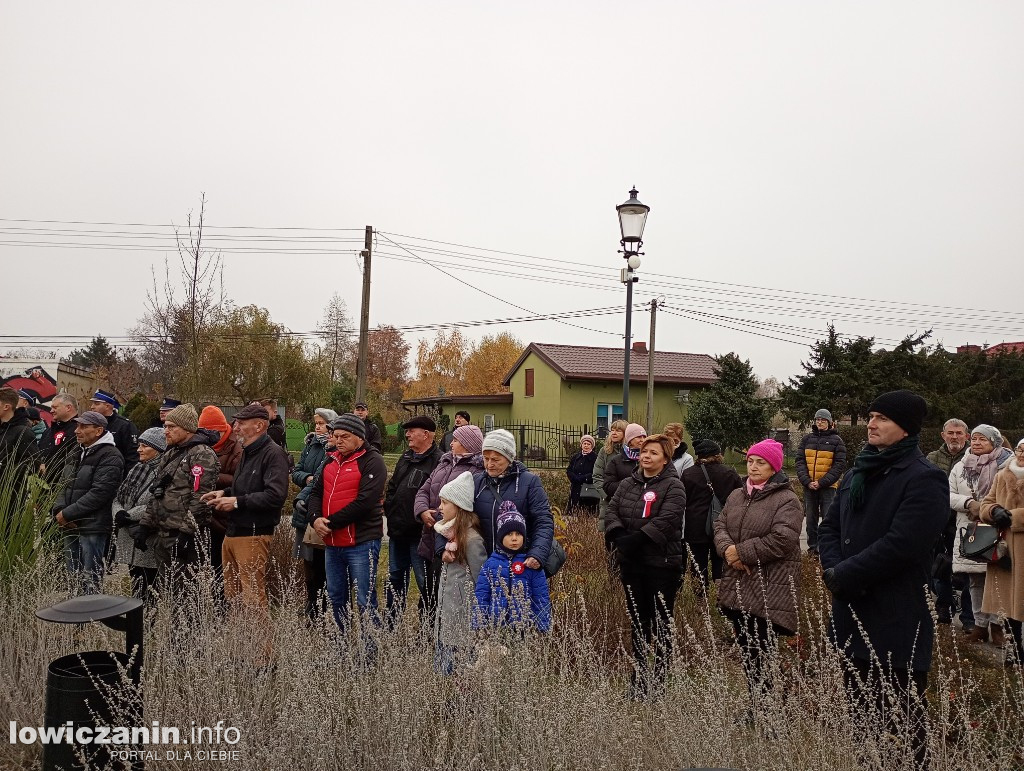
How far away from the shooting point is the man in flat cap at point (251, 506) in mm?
5980

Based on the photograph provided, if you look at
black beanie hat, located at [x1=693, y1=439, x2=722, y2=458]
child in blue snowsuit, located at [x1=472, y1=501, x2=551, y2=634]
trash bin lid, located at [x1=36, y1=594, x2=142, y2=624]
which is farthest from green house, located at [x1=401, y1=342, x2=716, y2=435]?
trash bin lid, located at [x1=36, y1=594, x2=142, y2=624]

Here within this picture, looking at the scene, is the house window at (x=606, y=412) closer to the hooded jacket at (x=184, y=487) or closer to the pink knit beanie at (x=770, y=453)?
the hooded jacket at (x=184, y=487)

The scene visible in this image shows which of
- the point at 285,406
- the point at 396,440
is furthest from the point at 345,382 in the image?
the point at 285,406

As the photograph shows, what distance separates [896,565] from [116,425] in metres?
7.64

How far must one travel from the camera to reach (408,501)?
677 centimetres

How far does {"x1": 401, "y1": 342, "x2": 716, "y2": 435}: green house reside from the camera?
36.0 m

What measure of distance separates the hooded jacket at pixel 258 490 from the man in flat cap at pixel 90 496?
1.48 m

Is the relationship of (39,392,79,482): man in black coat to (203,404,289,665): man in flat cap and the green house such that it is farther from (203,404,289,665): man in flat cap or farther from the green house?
the green house

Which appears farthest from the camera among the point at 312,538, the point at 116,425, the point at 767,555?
the point at 116,425

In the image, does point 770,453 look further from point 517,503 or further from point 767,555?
point 517,503

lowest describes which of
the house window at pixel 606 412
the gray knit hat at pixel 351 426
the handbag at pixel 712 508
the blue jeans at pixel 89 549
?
the blue jeans at pixel 89 549

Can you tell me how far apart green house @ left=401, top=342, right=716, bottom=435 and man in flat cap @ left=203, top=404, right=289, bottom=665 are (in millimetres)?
28399

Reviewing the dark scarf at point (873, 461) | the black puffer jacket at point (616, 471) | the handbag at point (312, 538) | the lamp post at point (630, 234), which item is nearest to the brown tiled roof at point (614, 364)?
the lamp post at point (630, 234)

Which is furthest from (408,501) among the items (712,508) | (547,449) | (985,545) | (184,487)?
(547,449)
